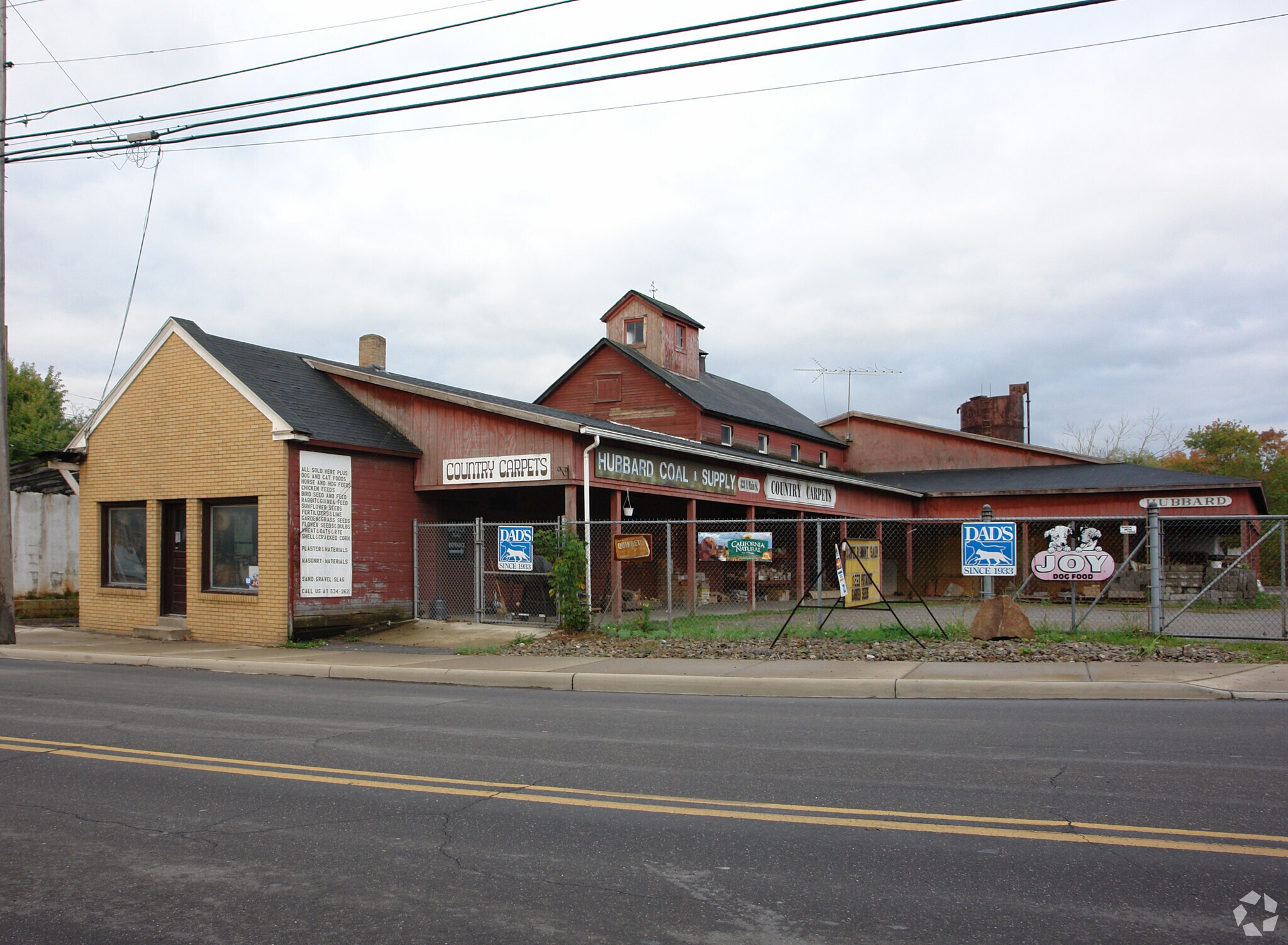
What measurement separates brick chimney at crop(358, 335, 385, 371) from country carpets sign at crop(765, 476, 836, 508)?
11.3 meters

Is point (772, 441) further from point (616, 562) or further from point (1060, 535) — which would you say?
point (616, 562)

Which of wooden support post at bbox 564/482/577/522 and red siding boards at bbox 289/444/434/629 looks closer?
red siding boards at bbox 289/444/434/629

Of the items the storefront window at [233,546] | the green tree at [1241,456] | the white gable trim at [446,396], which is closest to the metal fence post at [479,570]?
the white gable trim at [446,396]

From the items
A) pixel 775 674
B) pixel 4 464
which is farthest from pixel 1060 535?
pixel 4 464

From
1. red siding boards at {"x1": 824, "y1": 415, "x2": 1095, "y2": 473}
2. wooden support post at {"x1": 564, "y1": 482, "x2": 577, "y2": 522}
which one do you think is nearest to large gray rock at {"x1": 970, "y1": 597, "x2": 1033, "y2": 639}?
wooden support post at {"x1": 564, "y1": 482, "x2": 577, "y2": 522}

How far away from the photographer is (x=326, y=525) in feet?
56.8

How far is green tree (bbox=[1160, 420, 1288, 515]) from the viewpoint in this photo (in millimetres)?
59031

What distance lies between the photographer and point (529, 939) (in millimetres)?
3914

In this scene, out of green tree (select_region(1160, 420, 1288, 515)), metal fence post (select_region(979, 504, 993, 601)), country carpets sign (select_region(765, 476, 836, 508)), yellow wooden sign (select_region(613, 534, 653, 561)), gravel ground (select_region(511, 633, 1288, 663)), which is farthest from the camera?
green tree (select_region(1160, 420, 1288, 515))

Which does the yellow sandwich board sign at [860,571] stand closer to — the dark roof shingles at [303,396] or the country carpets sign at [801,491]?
the dark roof shingles at [303,396]

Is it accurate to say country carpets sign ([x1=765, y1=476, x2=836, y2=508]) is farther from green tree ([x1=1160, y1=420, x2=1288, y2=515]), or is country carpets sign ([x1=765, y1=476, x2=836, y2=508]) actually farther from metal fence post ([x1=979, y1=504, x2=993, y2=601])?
green tree ([x1=1160, y1=420, x2=1288, y2=515])

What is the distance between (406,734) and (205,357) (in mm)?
A: 12261

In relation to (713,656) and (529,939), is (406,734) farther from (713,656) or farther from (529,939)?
(713,656)

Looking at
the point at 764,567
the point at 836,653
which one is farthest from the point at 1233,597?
the point at 836,653
